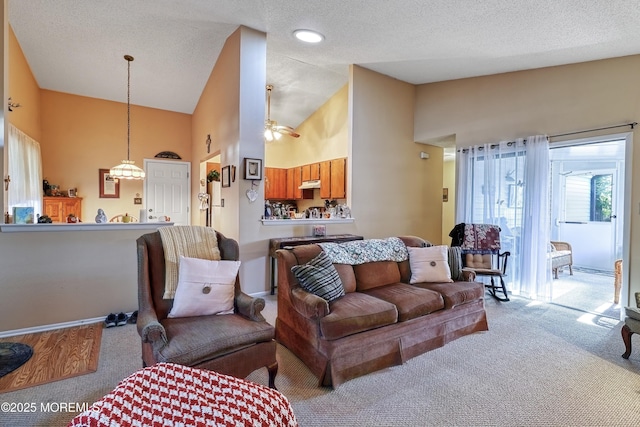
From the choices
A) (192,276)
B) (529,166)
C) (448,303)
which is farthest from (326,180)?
(192,276)

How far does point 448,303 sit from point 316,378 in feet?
4.48

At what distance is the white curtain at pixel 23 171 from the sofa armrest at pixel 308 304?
3.70m

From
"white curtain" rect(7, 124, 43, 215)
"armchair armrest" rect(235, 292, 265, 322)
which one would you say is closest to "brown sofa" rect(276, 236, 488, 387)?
"armchair armrest" rect(235, 292, 265, 322)

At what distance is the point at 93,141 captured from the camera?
19.9ft

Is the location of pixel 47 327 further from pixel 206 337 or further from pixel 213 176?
pixel 213 176

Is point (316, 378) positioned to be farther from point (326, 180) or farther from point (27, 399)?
point (326, 180)

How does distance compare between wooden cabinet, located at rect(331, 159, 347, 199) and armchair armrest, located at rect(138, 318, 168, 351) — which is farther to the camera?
wooden cabinet, located at rect(331, 159, 347, 199)

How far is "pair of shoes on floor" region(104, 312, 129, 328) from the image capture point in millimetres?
3232

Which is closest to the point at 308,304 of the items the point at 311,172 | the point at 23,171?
the point at 311,172

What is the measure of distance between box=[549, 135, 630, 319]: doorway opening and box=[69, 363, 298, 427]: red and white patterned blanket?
5.45m

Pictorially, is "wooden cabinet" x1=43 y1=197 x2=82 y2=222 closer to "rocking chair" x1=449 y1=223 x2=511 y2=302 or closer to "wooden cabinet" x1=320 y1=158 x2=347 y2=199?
"wooden cabinet" x1=320 y1=158 x2=347 y2=199

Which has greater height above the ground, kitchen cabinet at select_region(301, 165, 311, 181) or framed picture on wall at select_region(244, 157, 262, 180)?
kitchen cabinet at select_region(301, 165, 311, 181)

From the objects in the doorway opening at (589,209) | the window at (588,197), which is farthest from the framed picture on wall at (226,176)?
the window at (588,197)

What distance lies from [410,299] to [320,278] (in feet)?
2.63
